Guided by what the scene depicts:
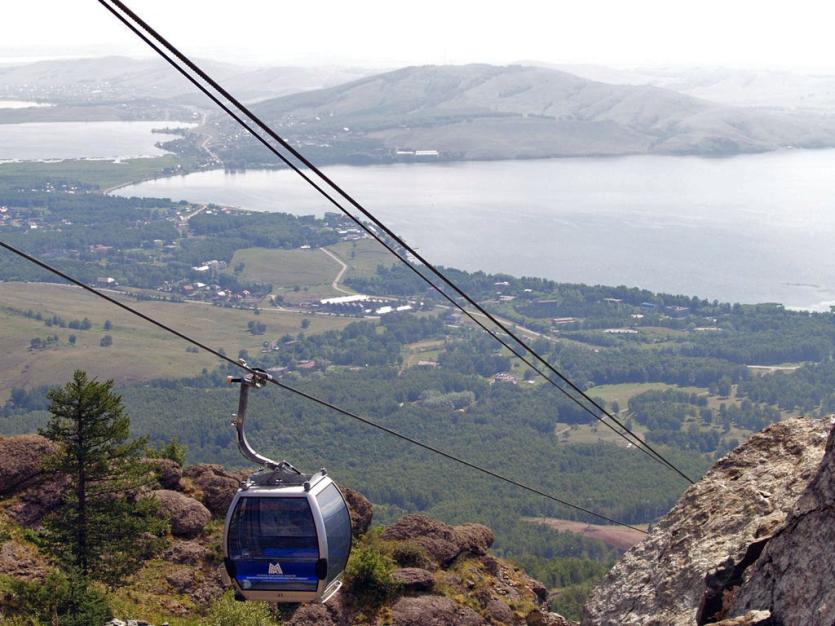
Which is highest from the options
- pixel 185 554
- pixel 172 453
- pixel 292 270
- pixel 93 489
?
pixel 93 489

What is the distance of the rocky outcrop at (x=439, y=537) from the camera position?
11586 mm

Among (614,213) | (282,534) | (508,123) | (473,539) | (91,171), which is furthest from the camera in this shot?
(508,123)

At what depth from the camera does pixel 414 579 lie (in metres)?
10.8

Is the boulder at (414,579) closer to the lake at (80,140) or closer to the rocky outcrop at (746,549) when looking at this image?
the rocky outcrop at (746,549)

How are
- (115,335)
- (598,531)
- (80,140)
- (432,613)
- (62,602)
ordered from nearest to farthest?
(62,602) < (432,613) < (598,531) < (115,335) < (80,140)

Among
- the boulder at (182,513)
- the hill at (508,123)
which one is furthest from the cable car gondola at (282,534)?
the hill at (508,123)

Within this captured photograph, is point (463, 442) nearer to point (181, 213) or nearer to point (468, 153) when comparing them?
point (181, 213)

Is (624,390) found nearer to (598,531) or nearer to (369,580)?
(598,531)

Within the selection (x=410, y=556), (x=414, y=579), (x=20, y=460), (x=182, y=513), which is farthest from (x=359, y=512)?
(x=20, y=460)

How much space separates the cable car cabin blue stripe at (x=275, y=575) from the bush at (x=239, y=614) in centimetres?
225

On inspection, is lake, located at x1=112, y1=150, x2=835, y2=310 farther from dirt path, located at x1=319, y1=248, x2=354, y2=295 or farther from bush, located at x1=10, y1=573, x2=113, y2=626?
bush, located at x1=10, y1=573, x2=113, y2=626

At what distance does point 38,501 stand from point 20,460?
1.60ft

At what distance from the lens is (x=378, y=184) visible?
414 ft

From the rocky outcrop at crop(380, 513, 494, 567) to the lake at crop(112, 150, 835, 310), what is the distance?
66143 millimetres
